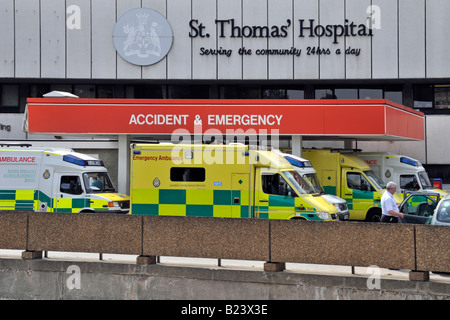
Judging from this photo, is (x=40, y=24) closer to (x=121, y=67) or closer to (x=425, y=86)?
(x=121, y=67)

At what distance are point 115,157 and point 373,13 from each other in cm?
1458

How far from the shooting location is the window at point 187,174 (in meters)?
15.9

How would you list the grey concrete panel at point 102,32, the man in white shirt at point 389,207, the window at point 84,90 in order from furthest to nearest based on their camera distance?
1. the window at point 84,90
2. the grey concrete panel at point 102,32
3. the man in white shirt at point 389,207

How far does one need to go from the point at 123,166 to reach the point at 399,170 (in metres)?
9.82

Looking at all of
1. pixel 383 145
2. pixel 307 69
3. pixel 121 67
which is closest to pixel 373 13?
pixel 307 69

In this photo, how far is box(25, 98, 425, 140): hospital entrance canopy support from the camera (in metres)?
21.8

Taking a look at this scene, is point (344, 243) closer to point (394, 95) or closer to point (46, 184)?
point (46, 184)

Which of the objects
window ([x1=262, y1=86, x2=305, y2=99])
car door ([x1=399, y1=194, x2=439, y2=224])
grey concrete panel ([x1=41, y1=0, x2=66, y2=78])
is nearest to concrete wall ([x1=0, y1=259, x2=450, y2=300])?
car door ([x1=399, y1=194, x2=439, y2=224])

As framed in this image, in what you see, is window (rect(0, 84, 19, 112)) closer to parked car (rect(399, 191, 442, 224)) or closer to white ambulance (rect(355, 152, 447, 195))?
Result: white ambulance (rect(355, 152, 447, 195))

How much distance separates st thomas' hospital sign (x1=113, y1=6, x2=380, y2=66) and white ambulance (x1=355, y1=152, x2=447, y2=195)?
9756mm

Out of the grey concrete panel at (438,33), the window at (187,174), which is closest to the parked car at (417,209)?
the window at (187,174)

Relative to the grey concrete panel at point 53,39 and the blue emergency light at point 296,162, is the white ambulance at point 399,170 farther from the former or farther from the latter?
the grey concrete panel at point 53,39

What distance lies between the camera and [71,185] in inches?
720

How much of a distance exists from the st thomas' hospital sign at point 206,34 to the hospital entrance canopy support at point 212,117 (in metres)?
8.86
